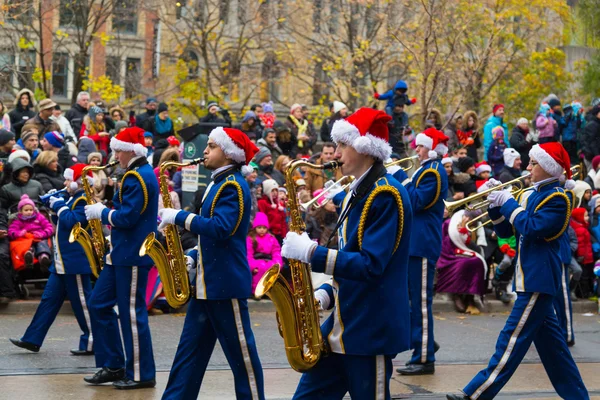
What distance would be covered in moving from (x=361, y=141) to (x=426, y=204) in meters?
3.72

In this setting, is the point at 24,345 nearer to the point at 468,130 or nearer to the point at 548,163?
the point at 548,163

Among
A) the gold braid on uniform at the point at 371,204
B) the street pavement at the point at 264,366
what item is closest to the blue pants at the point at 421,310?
the street pavement at the point at 264,366

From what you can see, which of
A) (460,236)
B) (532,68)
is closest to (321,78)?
(532,68)

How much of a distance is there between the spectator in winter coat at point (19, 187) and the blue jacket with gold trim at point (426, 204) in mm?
5394

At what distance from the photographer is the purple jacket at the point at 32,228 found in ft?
39.4

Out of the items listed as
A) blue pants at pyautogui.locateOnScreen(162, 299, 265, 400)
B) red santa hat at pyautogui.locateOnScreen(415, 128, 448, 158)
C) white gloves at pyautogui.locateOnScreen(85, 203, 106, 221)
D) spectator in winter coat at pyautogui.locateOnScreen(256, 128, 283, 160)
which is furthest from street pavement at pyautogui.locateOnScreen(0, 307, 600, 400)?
spectator in winter coat at pyautogui.locateOnScreen(256, 128, 283, 160)

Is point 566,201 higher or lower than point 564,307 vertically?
higher

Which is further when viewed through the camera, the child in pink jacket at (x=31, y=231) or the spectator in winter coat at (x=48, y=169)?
the spectator in winter coat at (x=48, y=169)

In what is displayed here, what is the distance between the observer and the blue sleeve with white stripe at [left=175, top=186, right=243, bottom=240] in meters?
6.79

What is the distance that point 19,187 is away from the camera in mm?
12508

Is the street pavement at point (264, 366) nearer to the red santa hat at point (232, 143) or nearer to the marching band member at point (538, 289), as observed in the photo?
the marching band member at point (538, 289)

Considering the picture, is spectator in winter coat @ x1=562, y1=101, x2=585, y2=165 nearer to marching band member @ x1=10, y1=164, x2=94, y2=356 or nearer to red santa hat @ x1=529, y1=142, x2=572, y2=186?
red santa hat @ x1=529, y1=142, x2=572, y2=186

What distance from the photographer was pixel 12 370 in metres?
8.80

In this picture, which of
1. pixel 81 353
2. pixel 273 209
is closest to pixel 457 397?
pixel 81 353
